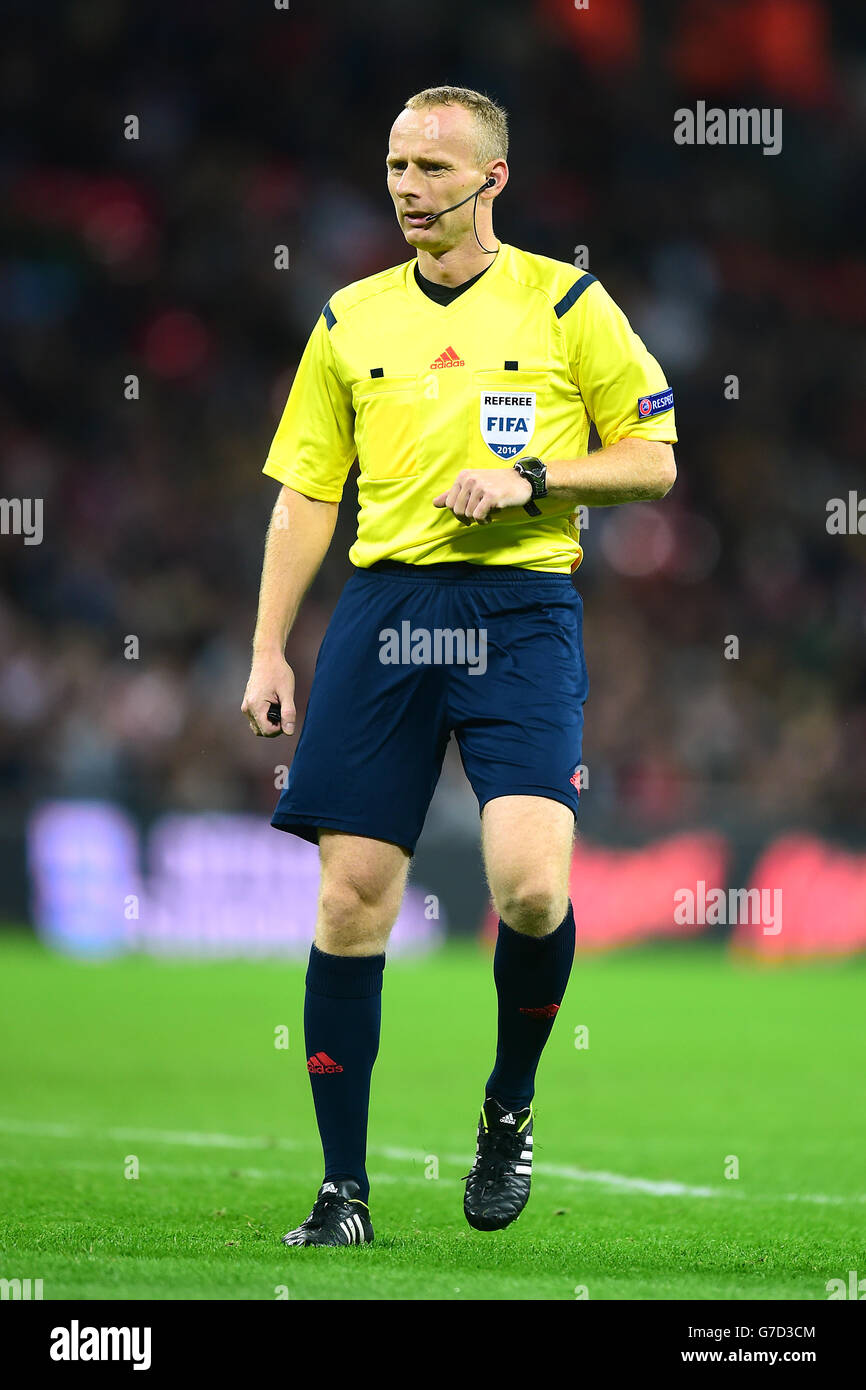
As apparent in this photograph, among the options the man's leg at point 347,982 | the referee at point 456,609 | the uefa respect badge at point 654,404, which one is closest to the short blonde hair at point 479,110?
the referee at point 456,609

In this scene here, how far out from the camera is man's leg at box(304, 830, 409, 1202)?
459cm

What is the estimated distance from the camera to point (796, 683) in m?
16.7

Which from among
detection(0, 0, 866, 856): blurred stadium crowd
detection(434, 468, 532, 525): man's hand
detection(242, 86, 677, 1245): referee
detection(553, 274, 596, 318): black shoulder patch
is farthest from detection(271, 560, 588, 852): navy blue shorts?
detection(0, 0, 866, 856): blurred stadium crowd

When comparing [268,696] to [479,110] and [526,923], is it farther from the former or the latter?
[479,110]

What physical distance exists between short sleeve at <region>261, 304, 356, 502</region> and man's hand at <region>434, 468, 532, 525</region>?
618mm

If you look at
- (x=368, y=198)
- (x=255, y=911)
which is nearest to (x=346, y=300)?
(x=255, y=911)

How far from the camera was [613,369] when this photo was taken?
183 inches

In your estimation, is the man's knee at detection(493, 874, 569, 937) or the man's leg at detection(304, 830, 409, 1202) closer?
the man's knee at detection(493, 874, 569, 937)

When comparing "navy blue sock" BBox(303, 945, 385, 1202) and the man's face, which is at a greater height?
the man's face

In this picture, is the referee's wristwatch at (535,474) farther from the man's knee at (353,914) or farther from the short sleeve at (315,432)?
the man's knee at (353,914)

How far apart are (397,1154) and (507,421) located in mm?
2745

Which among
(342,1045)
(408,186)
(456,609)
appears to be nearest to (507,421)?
(456,609)

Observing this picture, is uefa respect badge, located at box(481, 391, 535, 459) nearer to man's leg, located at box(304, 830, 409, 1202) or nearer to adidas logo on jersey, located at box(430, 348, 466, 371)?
adidas logo on jersey, located at box(430, 348, 466, 371)
